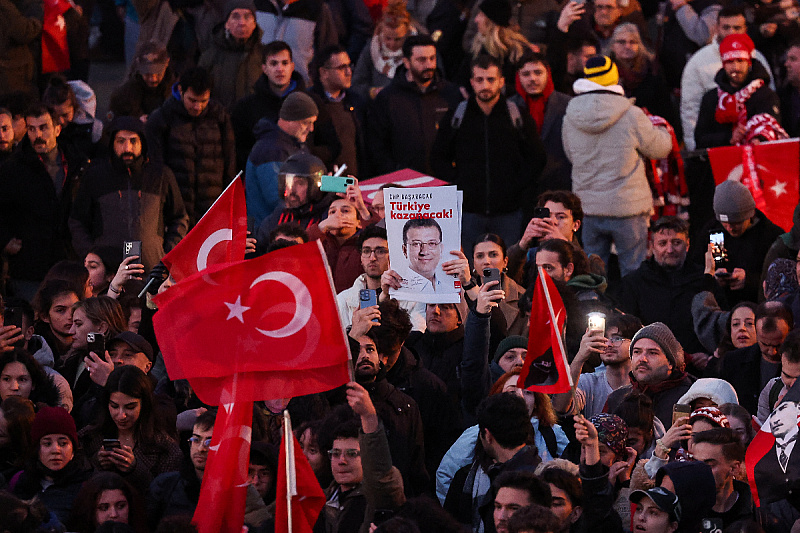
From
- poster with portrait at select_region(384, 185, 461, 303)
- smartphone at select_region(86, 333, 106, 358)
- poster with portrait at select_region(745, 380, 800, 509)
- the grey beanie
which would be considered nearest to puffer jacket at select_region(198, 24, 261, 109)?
smartphone at select_region(86, 333, 106, 358)


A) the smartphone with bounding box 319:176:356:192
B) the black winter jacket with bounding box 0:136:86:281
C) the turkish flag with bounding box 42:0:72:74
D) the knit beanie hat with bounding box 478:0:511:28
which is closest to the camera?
the smartphone with bounding box 319:176:356:192

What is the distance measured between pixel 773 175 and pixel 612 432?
5365mm

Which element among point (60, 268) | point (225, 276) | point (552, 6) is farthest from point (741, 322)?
point (552, 6)

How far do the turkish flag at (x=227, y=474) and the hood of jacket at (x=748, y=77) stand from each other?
699 cm

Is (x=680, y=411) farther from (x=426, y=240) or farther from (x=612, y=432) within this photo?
(x=426, y=240)

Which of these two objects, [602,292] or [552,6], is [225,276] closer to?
[602,292]

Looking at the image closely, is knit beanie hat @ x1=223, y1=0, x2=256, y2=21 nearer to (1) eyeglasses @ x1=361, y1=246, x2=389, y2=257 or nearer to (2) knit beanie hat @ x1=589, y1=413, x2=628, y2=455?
(1) eyeglasses @ x1=361, y1=246, x2=389, y2=257

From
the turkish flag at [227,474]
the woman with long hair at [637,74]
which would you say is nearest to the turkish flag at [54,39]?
the woman with long hair at [637,74]

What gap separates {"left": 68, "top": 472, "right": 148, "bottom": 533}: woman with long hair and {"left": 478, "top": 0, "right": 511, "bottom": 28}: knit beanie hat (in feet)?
23.1

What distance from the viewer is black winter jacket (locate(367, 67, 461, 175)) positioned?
1334 centimetres

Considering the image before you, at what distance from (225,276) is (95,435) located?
5.77 ft

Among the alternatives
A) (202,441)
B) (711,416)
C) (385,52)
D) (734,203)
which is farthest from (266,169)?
(711,416)

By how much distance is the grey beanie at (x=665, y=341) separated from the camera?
30.7 ft

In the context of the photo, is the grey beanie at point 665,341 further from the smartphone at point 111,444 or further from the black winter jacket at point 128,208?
the black winter jacket at point 128,208
